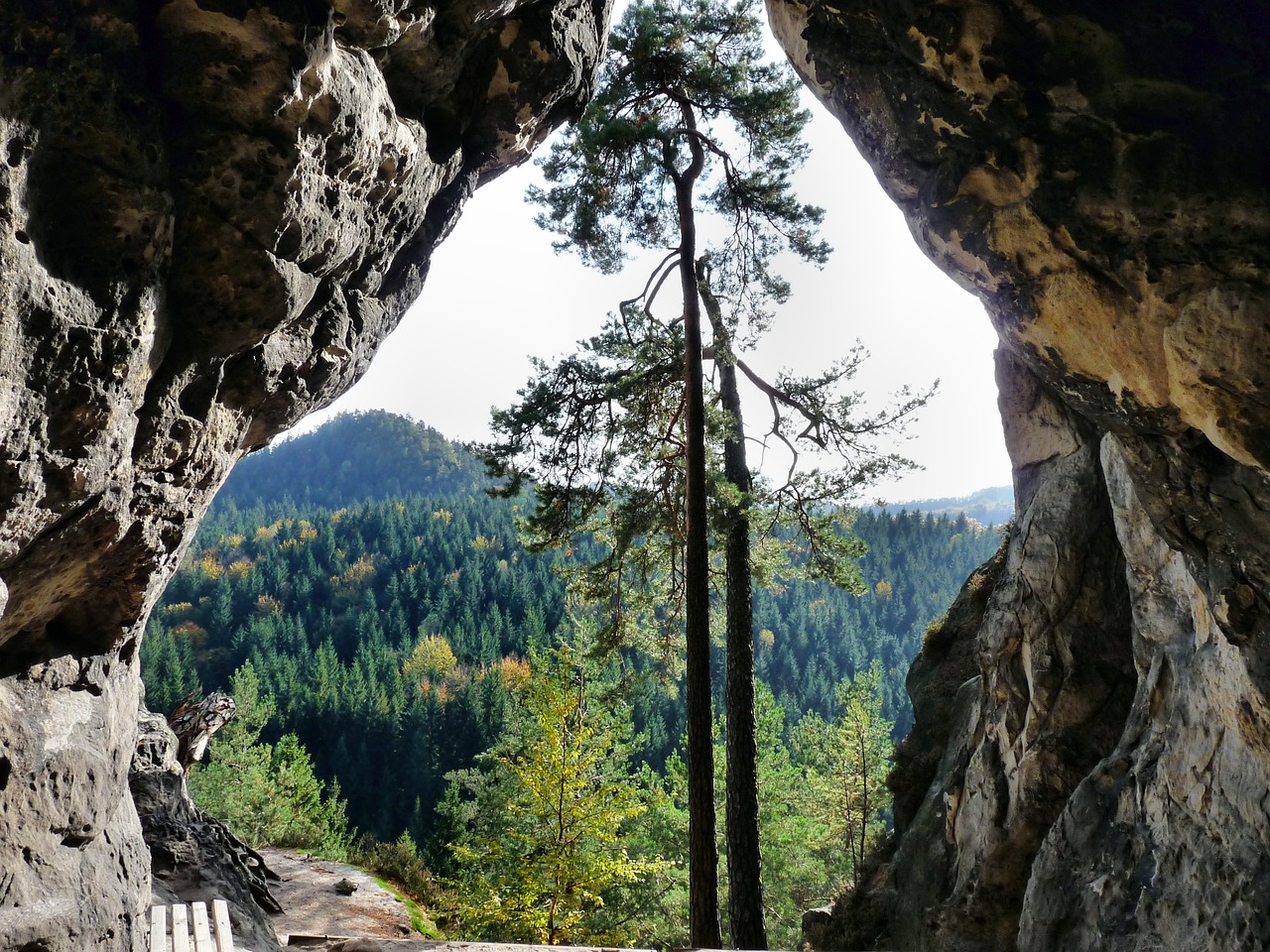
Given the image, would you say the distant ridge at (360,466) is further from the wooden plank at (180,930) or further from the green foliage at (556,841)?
the wooden plank at (180,930)

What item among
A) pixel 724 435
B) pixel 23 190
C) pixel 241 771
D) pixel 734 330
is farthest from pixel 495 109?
pixel 241 771

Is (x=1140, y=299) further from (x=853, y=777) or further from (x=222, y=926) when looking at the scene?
(x=853, y=777)

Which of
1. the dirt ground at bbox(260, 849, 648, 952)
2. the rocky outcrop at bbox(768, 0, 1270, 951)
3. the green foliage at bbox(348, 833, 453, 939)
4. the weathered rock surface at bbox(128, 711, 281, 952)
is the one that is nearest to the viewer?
the rocky outcrop at bbox(768, 0, 1270, 951)

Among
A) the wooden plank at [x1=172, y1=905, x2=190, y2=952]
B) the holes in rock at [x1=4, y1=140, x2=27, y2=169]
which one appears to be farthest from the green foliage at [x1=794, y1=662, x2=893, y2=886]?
the holes in rock at [x1=4, y1=140, x2=27, y2=169]

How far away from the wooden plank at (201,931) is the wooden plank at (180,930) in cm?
6

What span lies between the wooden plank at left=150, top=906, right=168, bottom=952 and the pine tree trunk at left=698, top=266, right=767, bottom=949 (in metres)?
4.88

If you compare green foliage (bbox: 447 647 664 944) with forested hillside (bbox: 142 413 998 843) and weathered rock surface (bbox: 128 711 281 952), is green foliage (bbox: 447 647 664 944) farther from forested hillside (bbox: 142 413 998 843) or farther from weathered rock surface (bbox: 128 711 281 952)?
forested hillside (bbox: 142 413 998 843)

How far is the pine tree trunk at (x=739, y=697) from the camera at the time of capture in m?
8.18

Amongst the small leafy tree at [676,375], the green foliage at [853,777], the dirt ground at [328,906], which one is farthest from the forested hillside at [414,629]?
the small leafy tree at [676,375]

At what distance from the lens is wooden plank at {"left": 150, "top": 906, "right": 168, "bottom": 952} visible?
5238 millimetres

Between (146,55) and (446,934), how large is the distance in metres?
14.3

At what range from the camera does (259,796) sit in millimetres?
24281

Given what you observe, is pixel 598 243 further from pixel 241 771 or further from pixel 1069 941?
pixel 241 771

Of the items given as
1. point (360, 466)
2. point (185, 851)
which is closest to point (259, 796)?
point (185, 851)
